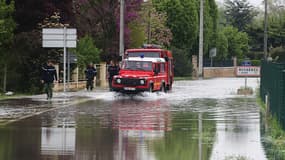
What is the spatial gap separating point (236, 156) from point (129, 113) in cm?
1109

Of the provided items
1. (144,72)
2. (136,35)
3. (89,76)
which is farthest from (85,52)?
(136,35)

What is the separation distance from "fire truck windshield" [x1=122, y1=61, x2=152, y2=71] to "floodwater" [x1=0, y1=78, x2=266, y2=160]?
369 inches

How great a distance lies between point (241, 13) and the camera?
426ft

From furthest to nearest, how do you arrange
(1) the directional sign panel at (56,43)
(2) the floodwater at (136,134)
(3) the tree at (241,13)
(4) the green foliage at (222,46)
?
(3) the tree at (241,13) < (4) the green foliage at (222,46) < (1) the directional sign panel at (56,43) < (2) the floodwater at (136,134)

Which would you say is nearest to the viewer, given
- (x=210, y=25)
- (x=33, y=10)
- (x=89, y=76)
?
(x=33, y=10)

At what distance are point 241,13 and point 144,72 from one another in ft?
311

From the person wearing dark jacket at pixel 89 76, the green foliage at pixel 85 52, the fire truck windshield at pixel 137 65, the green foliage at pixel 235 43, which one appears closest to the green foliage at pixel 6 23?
the fire truck windshield at pixel 137 65

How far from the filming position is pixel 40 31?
3884cm

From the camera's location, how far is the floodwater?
14.6m

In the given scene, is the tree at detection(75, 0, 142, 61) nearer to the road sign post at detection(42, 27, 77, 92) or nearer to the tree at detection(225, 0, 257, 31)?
the road sign post at detection(42, 27, 77, 92)

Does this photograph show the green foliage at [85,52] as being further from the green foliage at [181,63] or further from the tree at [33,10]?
the green foliage at [181,63]

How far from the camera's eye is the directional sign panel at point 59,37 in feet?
→ 120

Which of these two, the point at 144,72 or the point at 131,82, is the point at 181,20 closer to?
the point at 144,72

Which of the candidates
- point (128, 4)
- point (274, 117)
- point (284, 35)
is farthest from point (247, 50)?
point (274, 117)
